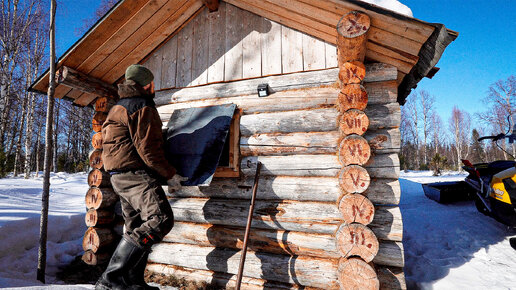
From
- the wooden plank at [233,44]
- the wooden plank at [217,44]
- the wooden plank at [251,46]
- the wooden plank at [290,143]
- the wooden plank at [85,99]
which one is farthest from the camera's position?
the wooden plank at [85,99]

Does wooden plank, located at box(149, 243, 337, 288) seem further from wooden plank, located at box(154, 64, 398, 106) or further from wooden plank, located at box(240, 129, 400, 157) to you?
wooden plank, located at box(154, 64, 398, 106)

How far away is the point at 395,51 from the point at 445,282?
10.3ft

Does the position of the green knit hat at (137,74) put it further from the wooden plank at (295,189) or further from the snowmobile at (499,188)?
Answer: the snowmobile at (499,188)

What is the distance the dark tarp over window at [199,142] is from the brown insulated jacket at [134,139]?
17.8 inches

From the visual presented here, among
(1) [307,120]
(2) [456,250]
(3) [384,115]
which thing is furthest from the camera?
(2) [456,250]

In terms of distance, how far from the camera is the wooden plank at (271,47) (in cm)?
357

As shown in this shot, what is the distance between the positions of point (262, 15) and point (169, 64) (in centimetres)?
187

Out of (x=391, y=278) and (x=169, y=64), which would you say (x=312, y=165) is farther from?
(x=169, y=64)

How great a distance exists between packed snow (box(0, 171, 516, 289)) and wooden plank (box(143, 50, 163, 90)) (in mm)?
3230

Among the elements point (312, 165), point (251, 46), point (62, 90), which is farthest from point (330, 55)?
point (62, 90)

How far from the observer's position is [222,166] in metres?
3.54

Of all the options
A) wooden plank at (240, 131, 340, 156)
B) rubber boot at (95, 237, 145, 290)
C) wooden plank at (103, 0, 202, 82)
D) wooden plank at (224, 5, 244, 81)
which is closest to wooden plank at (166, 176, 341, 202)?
wooden plank at (240, 131, 340, 156)

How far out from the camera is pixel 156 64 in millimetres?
4359

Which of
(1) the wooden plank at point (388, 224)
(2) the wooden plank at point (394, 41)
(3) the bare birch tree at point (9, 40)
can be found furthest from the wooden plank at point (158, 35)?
(3) the bare birch tree at point (9, 40)
